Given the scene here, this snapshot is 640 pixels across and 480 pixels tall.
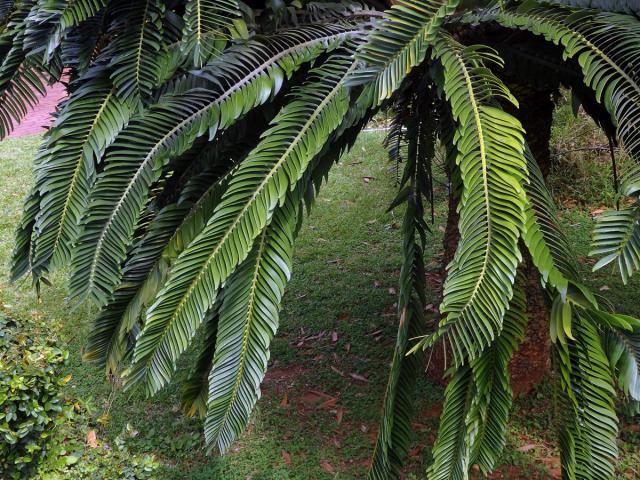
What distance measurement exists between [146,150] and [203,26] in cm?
47

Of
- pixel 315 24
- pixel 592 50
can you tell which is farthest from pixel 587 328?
pixel 315 24

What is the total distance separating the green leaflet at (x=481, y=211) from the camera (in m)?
1.77

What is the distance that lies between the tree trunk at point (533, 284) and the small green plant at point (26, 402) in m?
1.92

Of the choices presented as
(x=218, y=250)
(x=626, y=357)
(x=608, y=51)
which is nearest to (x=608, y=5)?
(x=608, y=51)

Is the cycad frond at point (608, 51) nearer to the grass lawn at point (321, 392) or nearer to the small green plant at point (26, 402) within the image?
the grass lawn at point (321, 392)

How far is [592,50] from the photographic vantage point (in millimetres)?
2107

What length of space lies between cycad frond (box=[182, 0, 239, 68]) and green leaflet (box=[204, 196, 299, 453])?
23.4 inches

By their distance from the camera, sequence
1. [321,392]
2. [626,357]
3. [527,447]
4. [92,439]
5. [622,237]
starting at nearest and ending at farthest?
1. [622,237]
2. [626,357]
3. [527,447]
4. [92,439]
5. [321,392]

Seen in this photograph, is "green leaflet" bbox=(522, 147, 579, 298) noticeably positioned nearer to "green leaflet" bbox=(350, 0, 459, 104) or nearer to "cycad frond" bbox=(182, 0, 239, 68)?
"green leaflet" bbox=(350, 0, 459, 104)

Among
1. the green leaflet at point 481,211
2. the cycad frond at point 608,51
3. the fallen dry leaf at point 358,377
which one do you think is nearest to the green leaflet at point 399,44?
the green leaflet at point 481,211

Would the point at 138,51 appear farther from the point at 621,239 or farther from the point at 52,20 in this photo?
the point at 621,239

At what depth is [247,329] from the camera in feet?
7.03

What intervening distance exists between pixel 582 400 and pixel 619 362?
205 mm

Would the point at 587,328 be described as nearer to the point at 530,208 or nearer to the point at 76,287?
the point at 530,208
